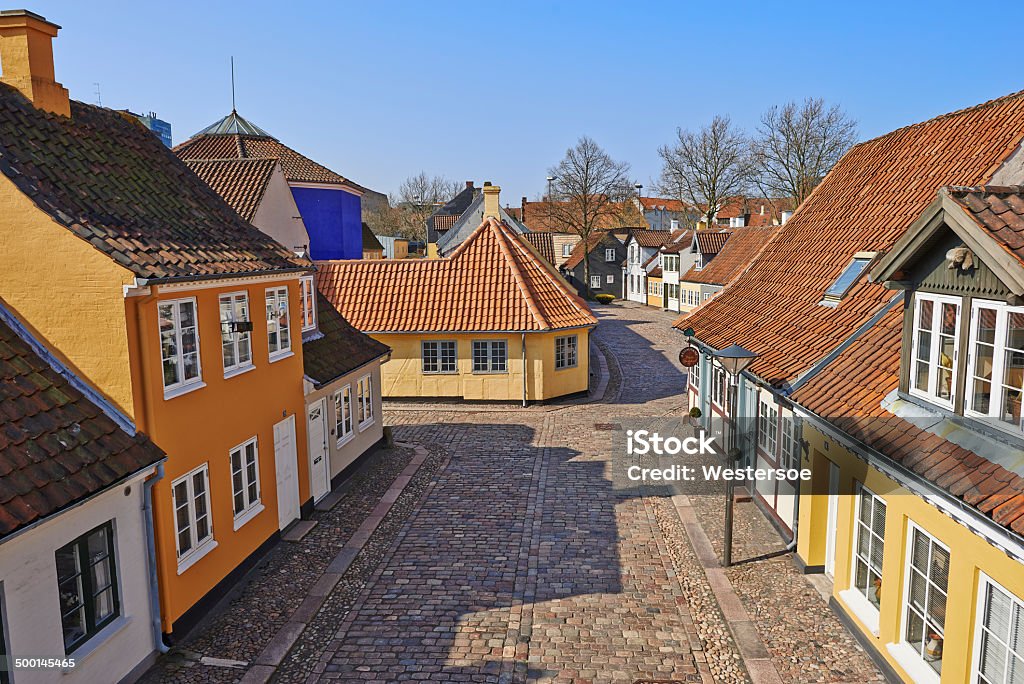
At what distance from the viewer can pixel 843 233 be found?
14461 mm

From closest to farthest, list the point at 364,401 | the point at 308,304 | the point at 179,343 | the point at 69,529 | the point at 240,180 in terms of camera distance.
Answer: the point at 69,529 → the point at 179,343 → the point at 308,304 → the point at 364,401 → the point at 240,180

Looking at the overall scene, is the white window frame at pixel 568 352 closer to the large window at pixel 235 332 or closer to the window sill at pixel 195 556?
the large window at pixel 235 332

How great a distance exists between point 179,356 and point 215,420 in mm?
1267

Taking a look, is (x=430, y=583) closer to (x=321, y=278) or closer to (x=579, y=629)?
(x=579, y=629)

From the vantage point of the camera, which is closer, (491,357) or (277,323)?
(277,323)

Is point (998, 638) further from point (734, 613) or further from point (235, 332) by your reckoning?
point (235, 332)

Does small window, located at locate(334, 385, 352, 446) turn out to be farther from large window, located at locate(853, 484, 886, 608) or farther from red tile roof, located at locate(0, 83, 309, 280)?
large window, located at locate(853, 484, 886, 608)

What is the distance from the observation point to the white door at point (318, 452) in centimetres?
1410

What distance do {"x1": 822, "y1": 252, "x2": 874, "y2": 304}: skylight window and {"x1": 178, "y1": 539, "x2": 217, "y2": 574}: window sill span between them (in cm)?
1083

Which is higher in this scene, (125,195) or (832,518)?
(125,195)

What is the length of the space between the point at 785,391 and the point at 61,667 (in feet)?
31.4

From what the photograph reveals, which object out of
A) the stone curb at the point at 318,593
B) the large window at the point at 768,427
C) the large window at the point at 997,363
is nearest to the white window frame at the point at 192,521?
the stone curb at the point at 318,593

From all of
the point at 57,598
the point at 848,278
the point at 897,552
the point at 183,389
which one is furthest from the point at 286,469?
the point at 848,278

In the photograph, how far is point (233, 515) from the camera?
35.6 feet
